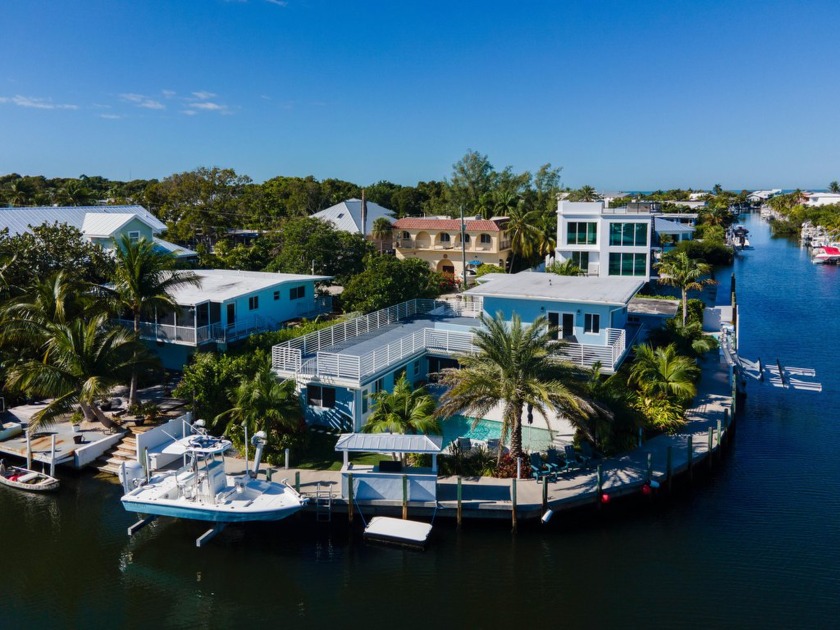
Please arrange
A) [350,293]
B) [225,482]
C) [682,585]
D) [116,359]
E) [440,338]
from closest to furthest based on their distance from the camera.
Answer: [682,585]
[225,482]
[116,359]
[440,338]
[350,293]

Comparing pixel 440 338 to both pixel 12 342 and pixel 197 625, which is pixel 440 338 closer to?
pixel 197 625

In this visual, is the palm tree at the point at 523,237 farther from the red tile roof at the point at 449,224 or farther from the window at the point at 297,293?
the window at the point at 297,293

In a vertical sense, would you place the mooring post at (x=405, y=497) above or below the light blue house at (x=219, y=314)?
below

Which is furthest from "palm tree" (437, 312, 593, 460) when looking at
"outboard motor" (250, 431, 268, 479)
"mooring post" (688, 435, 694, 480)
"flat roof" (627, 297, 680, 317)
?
"flat roof" (627, 297, 680, 317)

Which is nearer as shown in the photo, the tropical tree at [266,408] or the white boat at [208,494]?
the white boat at [208,494]

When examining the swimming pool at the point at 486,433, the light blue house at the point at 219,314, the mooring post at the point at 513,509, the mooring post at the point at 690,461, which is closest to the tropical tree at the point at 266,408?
the swimming pool at the point at 486,433

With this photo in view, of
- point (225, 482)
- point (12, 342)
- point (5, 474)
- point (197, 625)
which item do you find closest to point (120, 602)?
point (197, 625)
